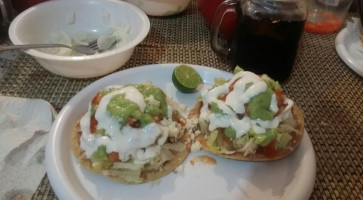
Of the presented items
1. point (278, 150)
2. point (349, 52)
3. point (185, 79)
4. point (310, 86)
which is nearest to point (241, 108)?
point (278, 150)

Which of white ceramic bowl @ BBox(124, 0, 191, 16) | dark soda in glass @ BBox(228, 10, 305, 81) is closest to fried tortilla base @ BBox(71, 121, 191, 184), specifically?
dark soda in glass @ BBox(228, 10, 305, 81)

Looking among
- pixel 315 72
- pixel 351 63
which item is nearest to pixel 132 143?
pixel 315 72

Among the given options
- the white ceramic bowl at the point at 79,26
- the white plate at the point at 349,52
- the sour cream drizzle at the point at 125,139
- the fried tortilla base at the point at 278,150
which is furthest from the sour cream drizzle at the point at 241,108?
the white plate at the point at 349,52

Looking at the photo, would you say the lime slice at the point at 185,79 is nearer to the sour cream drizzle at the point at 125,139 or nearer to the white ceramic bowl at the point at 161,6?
the sour cream drizzle at the point at 125,139

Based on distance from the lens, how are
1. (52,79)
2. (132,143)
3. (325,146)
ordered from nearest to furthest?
(132,143) → (325,146) → (52,79)

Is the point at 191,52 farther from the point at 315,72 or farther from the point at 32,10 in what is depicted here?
the point at 32,10

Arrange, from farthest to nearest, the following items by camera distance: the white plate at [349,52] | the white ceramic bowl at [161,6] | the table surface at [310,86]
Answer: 1. the white ceramic bowl at [161,6]
2. the white plate at [349,52]
3. the table surface at [310,86]
